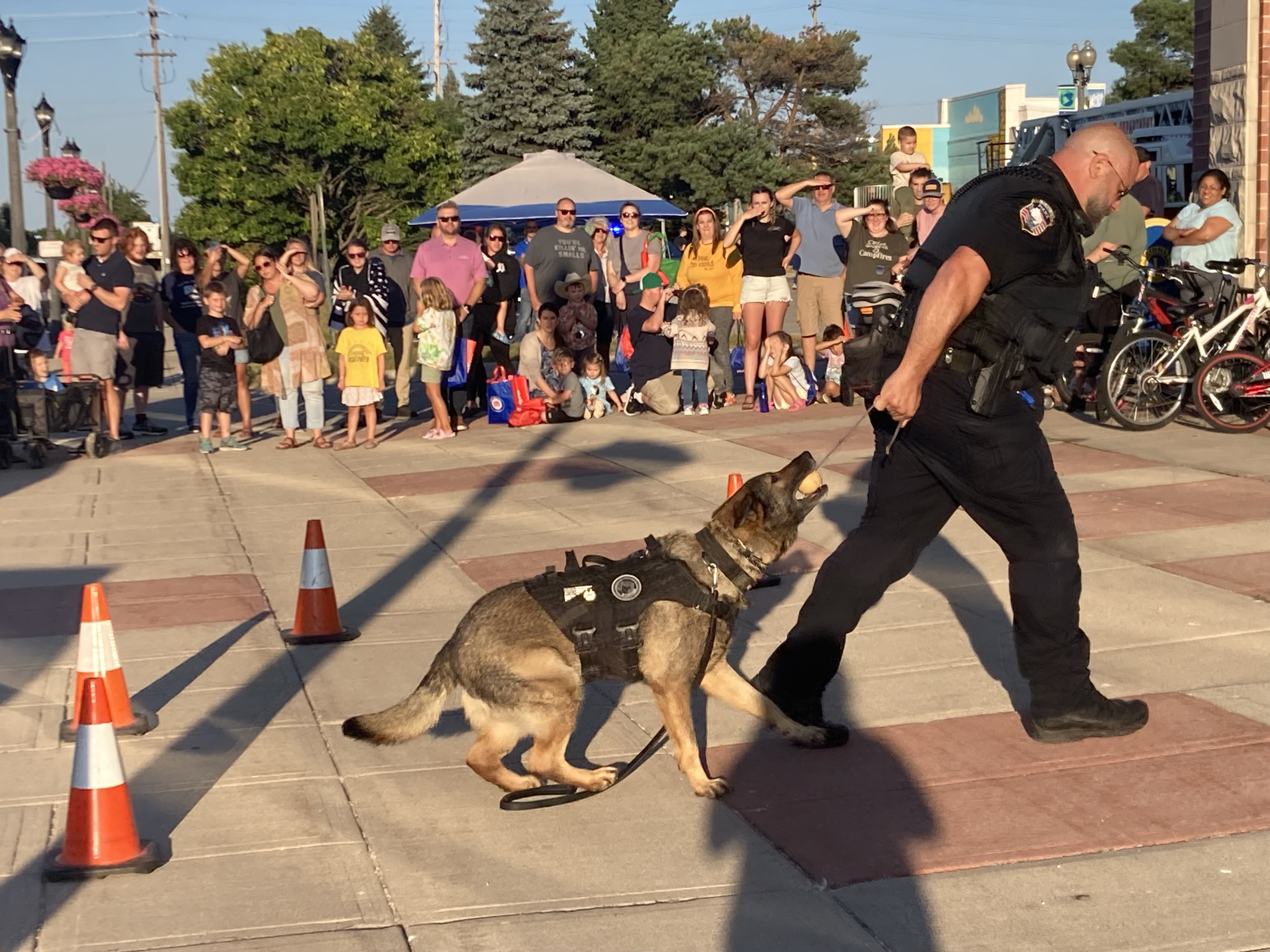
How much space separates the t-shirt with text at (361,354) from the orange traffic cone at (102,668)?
7603mm

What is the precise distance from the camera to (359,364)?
13.1 m

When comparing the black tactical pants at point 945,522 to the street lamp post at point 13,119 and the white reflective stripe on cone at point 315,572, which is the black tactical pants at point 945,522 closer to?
the white reflective stripe on cone at point 315,572

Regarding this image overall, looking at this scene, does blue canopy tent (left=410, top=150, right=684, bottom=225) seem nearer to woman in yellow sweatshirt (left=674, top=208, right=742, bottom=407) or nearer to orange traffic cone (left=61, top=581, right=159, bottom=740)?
woman in yellow sweatshirt (left=674, top=208, right=742, bottom=407)

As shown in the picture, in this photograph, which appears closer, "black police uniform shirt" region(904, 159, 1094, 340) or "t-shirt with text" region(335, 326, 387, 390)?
"black police uniform shirt" region(904, 159, 1094, 340)

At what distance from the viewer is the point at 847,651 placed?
6191 mm

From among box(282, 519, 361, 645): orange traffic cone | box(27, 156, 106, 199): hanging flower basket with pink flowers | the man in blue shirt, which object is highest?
box(27, 156, 106, 199): hanging flower basket with pink flowers

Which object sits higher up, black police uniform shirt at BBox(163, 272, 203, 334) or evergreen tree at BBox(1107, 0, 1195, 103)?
evergreen tree at BBox(1107, 0, 1195, 103)

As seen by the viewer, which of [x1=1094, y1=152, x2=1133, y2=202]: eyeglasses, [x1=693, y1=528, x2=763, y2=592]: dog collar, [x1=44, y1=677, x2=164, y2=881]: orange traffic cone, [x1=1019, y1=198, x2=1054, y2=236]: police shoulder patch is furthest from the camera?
[x1=693, y1=528, x2=763, y2=592]: dog collar

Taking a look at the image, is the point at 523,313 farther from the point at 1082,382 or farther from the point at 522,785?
the point at 522,785

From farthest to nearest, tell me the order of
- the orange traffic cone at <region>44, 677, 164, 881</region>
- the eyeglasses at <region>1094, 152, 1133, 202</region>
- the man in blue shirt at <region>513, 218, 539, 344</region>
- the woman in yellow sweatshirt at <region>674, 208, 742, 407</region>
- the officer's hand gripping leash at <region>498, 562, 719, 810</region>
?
the man in blue shirt at <region>513, 218, 539, 344</region>
the woman in yellow sweatshirt at <region>674, 208, 742, 407</region>
the officer's hand gripping leash at <region>498, 562, 719, 810</region>
the eyeglasses at <region>1094, 152, 1133, 202</region>
the orange traffic cone at <region>44, 677, 164, 881</region>

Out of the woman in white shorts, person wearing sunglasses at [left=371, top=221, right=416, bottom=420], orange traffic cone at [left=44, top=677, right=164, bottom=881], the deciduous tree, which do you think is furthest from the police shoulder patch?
the deciduous tree

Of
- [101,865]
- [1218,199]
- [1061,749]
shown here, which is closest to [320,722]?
[101,865]

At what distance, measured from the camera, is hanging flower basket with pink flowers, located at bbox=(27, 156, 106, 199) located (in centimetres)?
2738

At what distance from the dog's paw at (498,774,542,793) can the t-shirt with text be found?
8843 mm
